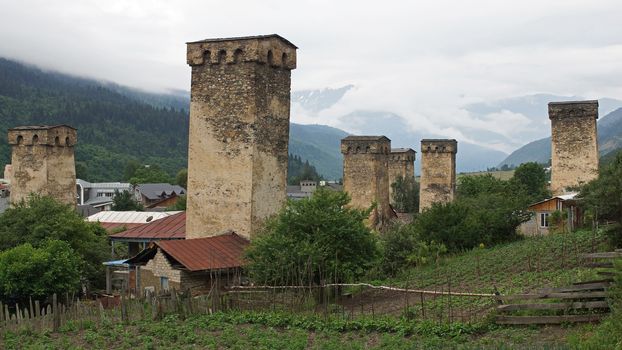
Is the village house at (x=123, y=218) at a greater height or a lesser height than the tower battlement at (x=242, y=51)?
lesser

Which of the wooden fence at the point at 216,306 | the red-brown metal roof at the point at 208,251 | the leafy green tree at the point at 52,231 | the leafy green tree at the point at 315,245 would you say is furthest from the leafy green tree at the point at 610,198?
the leafy green tree at the point at 52,231

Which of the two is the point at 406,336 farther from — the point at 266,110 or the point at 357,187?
the point at 357,187

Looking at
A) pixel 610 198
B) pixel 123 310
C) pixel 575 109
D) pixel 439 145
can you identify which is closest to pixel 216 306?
pixel 123 310

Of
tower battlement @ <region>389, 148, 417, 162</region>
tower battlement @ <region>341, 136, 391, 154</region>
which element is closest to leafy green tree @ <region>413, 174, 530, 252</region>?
tower battlement @ <region>341, 136, 391, 154</region>

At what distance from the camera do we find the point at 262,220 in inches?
929

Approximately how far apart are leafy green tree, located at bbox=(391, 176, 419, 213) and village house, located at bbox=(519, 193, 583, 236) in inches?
935

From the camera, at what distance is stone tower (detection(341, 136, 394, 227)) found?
37875 mm

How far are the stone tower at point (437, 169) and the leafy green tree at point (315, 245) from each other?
24262 millimetres

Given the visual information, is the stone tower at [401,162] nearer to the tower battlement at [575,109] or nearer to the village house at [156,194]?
the tower battlement at [575,109]

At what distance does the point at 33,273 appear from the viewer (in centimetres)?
2283

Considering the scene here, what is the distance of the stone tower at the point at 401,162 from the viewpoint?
5631cm

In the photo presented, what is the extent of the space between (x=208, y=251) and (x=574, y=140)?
2007cm

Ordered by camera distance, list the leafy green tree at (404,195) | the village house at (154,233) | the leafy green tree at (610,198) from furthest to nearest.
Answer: the leafy green tree at (404,195) < the village house at (154,233) < the leafy green tree at (610,198)

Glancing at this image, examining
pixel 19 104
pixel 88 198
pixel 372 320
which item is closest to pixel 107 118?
pixel 19 104
